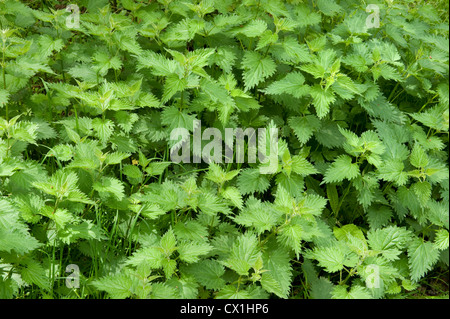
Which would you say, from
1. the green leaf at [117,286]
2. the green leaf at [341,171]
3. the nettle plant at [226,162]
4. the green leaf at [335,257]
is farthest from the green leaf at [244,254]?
the green leaf at [341,171]

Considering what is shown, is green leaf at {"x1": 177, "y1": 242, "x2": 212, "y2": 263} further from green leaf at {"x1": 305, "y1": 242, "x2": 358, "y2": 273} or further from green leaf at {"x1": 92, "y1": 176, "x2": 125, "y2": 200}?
green leaf at {"x1": 305, "y1": 242, "x2": 358, "y2": 273}

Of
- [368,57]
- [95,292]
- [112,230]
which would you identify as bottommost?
[95,292]

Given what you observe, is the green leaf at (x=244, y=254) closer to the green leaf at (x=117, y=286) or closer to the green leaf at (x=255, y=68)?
the green leaf at (x=117, y=286)

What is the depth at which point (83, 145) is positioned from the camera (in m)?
2.09

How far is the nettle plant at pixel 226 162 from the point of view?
6.27 ft

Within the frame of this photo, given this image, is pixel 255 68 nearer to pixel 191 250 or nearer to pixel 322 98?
pixel 322 98

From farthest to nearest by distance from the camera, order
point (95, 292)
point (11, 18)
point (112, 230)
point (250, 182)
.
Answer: point (11, 18) < point (250, 182) < point (112, 230) < point (95, 292)


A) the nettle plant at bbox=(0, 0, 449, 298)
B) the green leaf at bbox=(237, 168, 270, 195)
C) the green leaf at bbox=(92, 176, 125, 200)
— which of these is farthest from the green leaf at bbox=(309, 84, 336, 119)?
the green leaf at bbox=(92, 176, 125, 200)

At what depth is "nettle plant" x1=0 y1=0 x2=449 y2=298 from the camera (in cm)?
191

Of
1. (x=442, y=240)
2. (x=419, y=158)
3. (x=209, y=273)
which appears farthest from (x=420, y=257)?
(x=209, y=273)

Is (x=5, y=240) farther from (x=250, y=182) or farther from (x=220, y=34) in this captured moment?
(x=220, y=34)

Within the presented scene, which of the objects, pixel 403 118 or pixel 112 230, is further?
pixel 403 118

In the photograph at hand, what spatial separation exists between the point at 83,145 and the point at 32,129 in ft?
0.78

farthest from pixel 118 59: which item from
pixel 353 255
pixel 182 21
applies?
pixel 353 255
